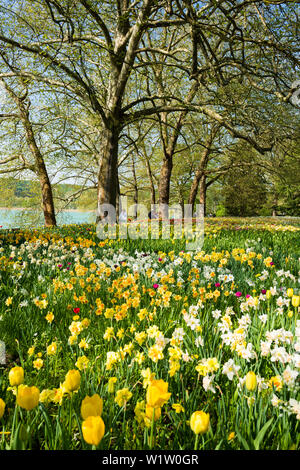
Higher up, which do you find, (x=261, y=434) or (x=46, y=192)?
(x=46, y=192)

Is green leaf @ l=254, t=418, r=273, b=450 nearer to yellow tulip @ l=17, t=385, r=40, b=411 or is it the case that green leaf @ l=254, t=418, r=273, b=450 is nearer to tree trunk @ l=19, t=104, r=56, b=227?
yellow tulip @ l=17, t=385, r=40, b=411

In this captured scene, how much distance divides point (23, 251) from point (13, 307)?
5.45 feet

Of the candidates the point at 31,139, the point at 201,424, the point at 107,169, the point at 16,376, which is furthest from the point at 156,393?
the point at 31,139

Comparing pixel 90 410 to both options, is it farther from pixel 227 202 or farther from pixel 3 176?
pixel 227 202

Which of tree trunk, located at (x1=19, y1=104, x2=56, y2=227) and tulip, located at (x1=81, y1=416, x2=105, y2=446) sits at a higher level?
tree trunk, located at (x1=19, y1=104, x2=56, y2=227)

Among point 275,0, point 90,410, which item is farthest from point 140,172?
point 90,410

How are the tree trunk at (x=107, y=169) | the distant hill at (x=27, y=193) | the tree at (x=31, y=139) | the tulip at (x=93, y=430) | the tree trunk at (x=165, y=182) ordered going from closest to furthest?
the tulip at (x=93, y=430) → the tree trunk at (x=107, y=169) → the tree at (x=31, y=139) → the tree trunk at (x=165, y=182) → the distant hill at (x=27, y=193)

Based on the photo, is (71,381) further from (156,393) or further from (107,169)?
(107,169)

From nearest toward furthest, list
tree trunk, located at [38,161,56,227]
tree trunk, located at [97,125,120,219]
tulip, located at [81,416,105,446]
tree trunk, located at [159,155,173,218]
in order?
tulip, located at [81,416,105,446] < tree trunk, located at [97,125,120,219] < tree trunk, located at [38,161,56,227] < tree trunk, located at [159,155,173,218]

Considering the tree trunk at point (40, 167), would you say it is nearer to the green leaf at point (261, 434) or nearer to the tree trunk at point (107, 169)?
the tree trunk at point (107, 169)

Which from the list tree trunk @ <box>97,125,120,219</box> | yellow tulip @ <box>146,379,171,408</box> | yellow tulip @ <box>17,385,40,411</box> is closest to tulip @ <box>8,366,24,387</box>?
yellow tulip @ <box>17,385,40,411</box>

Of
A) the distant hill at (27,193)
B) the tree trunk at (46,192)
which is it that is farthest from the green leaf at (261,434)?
the distant hill at (27,193)

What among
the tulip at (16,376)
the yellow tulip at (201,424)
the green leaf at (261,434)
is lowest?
the green leaf at (261,434)

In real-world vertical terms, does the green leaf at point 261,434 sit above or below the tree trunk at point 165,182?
below
